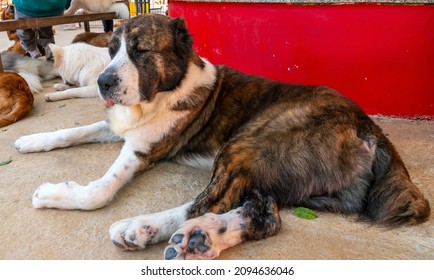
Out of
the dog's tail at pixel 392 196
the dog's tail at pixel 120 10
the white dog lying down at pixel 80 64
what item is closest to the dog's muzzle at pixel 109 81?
the dog's tail at pixel 392 196

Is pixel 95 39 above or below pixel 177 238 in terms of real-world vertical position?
above

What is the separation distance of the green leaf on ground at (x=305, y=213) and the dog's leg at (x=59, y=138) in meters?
1.77

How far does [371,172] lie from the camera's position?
2.03 m

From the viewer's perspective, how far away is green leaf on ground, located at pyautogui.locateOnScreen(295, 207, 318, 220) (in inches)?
83.0

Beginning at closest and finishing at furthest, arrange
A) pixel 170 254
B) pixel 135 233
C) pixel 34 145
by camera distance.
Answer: pixel 170 254 < pixel 135 233 < pixel 34 145

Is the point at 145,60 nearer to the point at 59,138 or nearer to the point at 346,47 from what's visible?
the point at 59,138

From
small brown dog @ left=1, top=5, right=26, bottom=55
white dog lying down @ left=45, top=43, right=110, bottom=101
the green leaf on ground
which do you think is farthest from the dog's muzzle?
small brown dog @ left=1, top=5, right=26, bottom=55

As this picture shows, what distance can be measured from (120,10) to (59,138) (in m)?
4.94

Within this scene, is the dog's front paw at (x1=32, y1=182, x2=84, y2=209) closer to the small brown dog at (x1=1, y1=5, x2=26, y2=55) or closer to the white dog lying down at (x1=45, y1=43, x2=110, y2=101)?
the white dog lying down at (x1=45, y1=43, x2=110, y2=101)

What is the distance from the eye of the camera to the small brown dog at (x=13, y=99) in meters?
3.83

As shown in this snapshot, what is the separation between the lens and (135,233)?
1854 mm

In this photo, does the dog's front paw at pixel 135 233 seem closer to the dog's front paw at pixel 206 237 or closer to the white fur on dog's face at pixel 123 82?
the dog's front paw at pixel 206 237

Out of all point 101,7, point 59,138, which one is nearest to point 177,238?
point 59,138

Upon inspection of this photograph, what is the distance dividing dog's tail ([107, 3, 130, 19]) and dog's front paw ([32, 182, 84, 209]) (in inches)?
220
